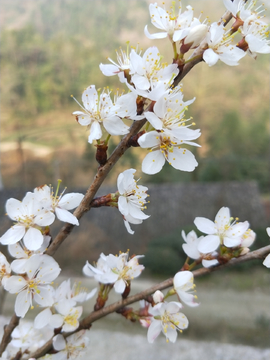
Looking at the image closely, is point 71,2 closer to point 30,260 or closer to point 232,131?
point 232,131

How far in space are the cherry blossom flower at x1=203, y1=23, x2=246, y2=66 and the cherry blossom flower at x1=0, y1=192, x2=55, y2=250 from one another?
0.19 m

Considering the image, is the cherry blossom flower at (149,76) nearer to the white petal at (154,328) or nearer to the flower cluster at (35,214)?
the flower cluster at (35,214)

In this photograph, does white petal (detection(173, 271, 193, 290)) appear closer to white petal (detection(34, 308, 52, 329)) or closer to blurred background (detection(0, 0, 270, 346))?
white petal (detection(34, 308, 52, 329))

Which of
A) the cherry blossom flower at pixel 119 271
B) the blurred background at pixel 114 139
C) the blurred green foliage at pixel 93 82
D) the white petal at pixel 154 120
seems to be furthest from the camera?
the blurred green foliage at pixel 93 82

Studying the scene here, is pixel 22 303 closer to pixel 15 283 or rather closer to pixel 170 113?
pixel 15 283

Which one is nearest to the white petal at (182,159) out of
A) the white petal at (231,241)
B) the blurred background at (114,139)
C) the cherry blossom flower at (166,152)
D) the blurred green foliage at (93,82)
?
the cherry blossom flower at (166,152)

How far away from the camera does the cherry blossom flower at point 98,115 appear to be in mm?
259

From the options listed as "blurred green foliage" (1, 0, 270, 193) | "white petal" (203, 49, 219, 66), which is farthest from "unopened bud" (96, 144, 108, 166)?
"blurred green foliage" (1, 0, 270, 193)

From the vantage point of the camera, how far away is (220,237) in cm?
34

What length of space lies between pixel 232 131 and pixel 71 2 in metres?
5.83

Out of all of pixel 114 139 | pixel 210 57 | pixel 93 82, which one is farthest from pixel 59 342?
pixel 93 82

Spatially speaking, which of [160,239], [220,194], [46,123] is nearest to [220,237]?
[160,239]

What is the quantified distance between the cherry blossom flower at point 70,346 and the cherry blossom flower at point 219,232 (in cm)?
19

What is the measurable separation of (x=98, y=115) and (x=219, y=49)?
12 centimetres
